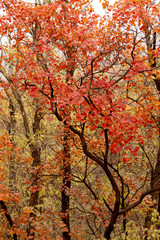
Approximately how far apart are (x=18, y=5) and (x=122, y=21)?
14.6ft

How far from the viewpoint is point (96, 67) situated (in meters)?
6.65

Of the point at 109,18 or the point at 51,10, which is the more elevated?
the point at 51,10

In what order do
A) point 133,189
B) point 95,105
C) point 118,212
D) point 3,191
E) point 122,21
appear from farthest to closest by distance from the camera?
point 133,189 < point 3,191 < point 122,21 < point 118,212 < point 95,105

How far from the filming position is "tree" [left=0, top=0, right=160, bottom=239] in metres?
5.24

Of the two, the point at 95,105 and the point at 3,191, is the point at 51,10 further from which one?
the point at 3,191

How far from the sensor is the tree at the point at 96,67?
5.24 metres

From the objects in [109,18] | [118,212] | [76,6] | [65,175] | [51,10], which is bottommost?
[118,212]

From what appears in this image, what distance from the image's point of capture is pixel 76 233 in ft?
29.0

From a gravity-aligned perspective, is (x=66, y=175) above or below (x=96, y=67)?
below

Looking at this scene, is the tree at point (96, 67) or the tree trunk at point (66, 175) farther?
the tree trunk at point (66, 175)

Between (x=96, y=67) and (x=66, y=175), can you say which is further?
(x=66, y=175)

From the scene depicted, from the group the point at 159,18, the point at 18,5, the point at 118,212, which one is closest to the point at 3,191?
the point at 118,212

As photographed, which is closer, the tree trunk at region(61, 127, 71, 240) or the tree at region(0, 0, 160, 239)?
the tree at region(0, 0, 160, 239)

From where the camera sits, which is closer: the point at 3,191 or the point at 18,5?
the point at 3,191
